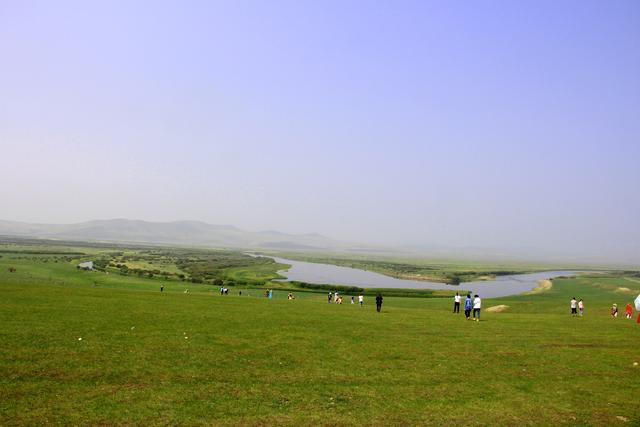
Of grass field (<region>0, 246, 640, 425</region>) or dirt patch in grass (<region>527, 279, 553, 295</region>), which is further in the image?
dirt patch in grass (<region>527, 279, 553, 295</region>)

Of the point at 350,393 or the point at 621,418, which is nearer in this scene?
the point at 621,418

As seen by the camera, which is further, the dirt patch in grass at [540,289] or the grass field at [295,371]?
the dirt patch in grass at [540,289]

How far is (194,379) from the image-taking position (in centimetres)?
1608

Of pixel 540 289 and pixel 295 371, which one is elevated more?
pixel 295 371

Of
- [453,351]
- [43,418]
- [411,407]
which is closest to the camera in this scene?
[43,418]

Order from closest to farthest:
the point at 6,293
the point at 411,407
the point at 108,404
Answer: the point at 108,404
the point at 411,407
the point at 6,293

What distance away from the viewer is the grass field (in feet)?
44.2

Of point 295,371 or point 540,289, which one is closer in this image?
point 295,371

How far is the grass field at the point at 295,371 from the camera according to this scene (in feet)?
44.2

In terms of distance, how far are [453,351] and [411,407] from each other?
8894 mm

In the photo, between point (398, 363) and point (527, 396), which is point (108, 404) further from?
point (527, 396)

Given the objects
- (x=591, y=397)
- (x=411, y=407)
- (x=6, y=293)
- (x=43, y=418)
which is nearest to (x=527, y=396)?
(x=591, y=397)

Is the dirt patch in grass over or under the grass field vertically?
under

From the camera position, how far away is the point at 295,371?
704 inches
